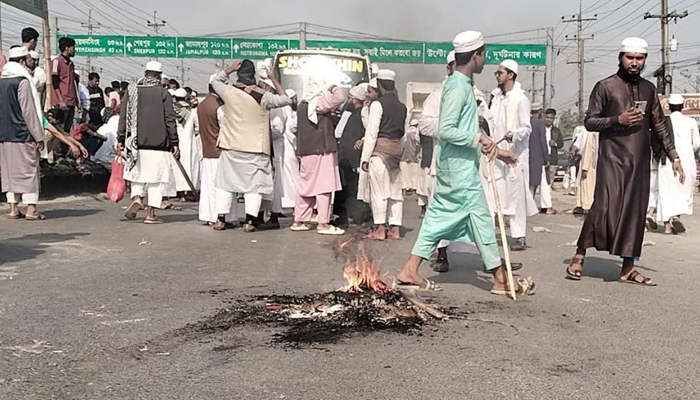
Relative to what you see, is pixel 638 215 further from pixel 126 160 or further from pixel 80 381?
pixel 126 160

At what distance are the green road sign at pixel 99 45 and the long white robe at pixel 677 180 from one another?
36.2 m

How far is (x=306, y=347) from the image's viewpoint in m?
4.56

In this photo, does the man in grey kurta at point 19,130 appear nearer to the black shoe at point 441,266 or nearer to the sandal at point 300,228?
the sandal at point 300,228

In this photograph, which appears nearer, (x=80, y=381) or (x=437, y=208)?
(x=80, y=381)

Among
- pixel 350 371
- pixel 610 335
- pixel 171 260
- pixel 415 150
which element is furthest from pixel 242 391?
pixel 415 150

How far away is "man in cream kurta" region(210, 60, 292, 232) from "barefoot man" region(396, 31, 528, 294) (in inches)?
151

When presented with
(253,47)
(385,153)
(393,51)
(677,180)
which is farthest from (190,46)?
(385,153)

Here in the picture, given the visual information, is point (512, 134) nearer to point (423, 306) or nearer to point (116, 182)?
point (423, 306)

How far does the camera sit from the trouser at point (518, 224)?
8641mm

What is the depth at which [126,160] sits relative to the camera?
34.7 feet

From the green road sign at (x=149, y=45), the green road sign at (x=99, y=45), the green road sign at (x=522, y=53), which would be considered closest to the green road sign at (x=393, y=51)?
the green road sign at (x=522, y=53)

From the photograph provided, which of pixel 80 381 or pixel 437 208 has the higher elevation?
pixel 437 208

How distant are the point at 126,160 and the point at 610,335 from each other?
7.21 m

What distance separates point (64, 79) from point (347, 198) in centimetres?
590
